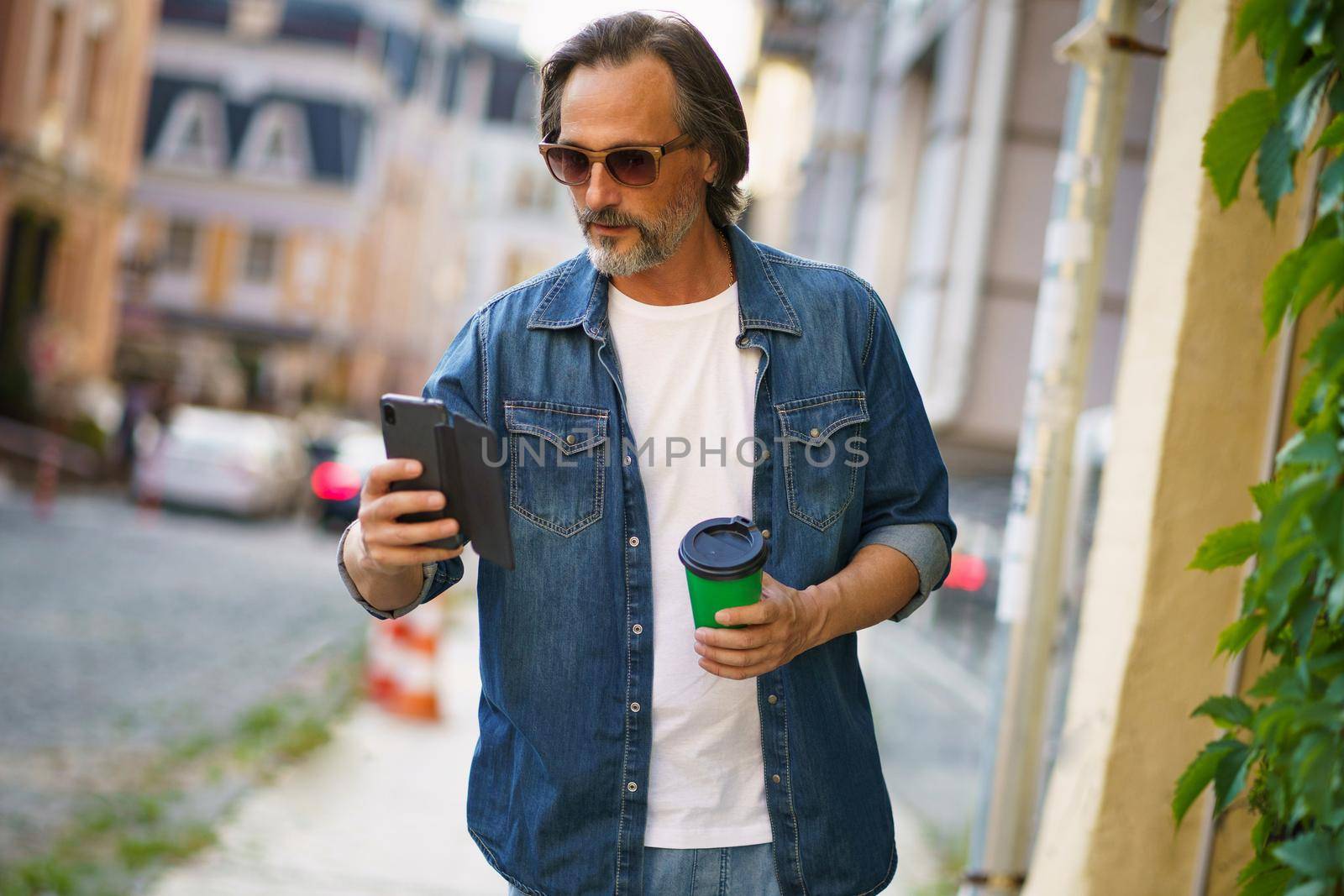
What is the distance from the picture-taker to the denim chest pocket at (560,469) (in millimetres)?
2314

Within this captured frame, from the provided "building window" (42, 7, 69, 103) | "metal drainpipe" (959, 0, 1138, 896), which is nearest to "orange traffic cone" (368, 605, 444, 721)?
"metal drainpipe" (959, 0, 1138, 896)

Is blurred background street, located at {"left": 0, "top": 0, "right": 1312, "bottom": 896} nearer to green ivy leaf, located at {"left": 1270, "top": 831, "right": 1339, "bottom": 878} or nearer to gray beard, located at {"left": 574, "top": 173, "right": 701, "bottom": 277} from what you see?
gray beard, located at {"left": 574, "top": 173, "right": 701, "bottom": 277}

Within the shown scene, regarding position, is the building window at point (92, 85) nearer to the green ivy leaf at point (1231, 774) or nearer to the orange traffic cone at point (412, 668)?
the orange traffic cone at point (412, 668)

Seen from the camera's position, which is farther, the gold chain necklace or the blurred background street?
the blurred background street

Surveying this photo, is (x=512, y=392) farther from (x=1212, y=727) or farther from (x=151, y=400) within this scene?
(x=151, y=400)

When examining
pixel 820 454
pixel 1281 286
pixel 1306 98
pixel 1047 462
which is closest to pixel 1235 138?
pixel 1306 98

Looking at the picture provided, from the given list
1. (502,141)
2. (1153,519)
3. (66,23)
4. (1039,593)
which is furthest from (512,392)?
(502,141)

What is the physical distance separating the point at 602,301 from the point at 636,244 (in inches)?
4.7

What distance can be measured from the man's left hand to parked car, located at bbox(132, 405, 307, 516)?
18.5 m

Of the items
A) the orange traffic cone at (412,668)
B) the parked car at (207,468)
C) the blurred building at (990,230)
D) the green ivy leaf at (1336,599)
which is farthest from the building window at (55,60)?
the green ivy leaf at (1336,599)

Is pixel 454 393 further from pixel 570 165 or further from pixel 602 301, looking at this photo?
pixel 570 165

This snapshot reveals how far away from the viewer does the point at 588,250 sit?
8.00 ft

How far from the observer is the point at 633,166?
7.85ft

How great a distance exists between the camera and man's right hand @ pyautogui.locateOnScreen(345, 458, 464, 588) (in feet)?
6.83
